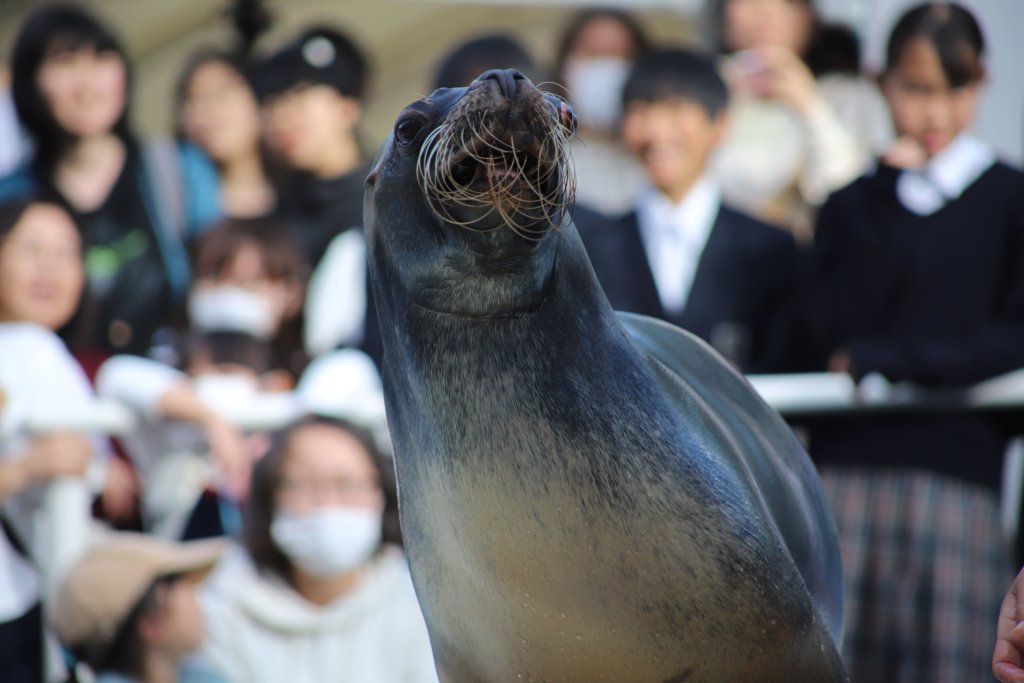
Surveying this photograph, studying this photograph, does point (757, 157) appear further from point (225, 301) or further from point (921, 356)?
point (225, 301)

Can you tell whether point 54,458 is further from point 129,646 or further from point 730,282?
point 730,282

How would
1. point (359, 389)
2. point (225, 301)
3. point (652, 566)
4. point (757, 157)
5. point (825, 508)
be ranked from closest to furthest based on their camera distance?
point (652, 566), point (825, 508), point (359, 389), point (225, 301), point (757, 157)

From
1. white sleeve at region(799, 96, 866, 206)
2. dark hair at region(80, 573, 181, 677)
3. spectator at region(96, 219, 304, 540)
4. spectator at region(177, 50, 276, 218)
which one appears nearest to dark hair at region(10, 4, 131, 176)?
spectator at region(177, 50, 276, 218)

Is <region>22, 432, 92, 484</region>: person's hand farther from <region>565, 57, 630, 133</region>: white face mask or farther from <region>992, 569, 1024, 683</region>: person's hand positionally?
<region>992, 569, 1024, 683</region>: person's hand

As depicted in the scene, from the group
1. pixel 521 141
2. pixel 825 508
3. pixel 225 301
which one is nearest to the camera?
pixel 521 141

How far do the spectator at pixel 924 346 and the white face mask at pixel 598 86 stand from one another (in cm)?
114

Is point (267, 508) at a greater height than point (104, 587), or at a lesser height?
greater

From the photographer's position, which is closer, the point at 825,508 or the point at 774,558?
the point at 774,558

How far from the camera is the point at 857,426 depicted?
446cm

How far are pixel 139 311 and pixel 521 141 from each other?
3535mm

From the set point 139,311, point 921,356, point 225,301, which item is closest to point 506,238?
point 921,356

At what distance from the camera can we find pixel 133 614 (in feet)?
14.5

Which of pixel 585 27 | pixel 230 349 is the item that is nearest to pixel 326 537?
pixel 230 349

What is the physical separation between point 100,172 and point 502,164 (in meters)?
3.69
